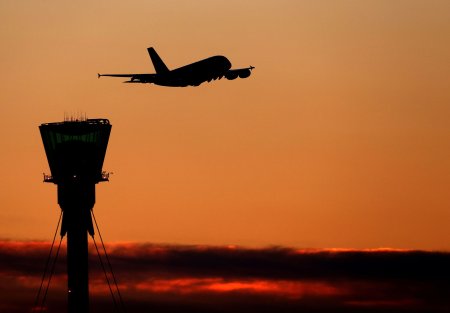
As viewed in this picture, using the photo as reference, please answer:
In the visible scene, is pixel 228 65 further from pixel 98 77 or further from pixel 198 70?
pixel 98 77

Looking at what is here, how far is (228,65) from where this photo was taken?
19975 centimetres

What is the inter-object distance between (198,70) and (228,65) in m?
4.55

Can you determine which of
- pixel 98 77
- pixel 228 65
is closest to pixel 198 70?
pixel 228 65

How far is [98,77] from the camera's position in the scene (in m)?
190

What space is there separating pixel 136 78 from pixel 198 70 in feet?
30.3

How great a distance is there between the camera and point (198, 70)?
199125mm

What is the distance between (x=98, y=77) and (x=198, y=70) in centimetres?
1673

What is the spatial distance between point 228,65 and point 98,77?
20933 millimetres

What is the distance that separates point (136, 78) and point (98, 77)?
9.67 meters

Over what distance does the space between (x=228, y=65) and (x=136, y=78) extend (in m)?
13.8
